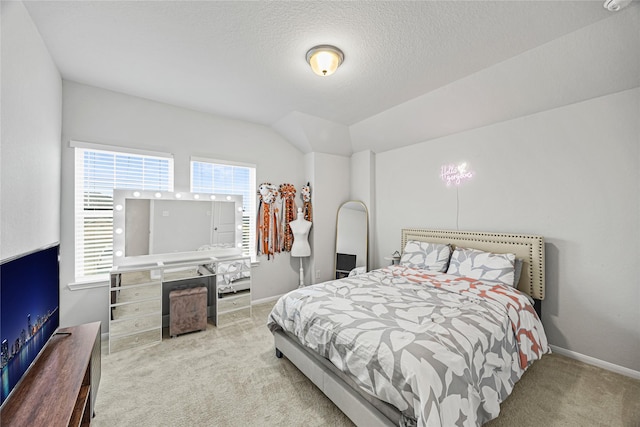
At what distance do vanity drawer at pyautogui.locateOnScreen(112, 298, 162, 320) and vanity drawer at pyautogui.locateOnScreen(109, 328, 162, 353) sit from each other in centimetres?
21

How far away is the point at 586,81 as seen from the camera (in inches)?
89.6

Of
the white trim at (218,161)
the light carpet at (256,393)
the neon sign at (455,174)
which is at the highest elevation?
the white trim at (218,161)

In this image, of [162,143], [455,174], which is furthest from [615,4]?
[162,143]

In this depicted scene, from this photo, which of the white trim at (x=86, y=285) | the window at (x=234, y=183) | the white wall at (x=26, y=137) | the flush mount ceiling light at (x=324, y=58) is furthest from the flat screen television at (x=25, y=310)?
the flush mount ceiling light at (x=324, y=58)

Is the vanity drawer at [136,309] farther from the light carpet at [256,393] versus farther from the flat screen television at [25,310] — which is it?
the flat screen television at [25,310]

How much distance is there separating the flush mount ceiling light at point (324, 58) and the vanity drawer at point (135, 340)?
309cm

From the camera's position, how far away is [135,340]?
2701 millimetres

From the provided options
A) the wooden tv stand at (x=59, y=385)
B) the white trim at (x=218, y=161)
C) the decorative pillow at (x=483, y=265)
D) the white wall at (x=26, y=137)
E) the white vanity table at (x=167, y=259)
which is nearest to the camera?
the wooden tv stand at (x=59, y=385)

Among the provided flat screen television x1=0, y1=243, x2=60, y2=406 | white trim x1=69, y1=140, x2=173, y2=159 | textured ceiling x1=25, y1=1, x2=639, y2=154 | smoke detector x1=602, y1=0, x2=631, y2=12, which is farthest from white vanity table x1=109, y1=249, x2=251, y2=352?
smoke detector x1=602, y1=0, x2=631, y2=12

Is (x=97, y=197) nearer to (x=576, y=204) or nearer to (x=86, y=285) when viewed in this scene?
→ (x=86, y=285)

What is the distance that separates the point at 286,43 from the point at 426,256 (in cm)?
273

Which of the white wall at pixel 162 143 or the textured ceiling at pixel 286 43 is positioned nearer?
the textured ceiling at pixel 286 43

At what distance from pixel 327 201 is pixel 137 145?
2.72m

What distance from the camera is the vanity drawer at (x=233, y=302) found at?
3219 mm
